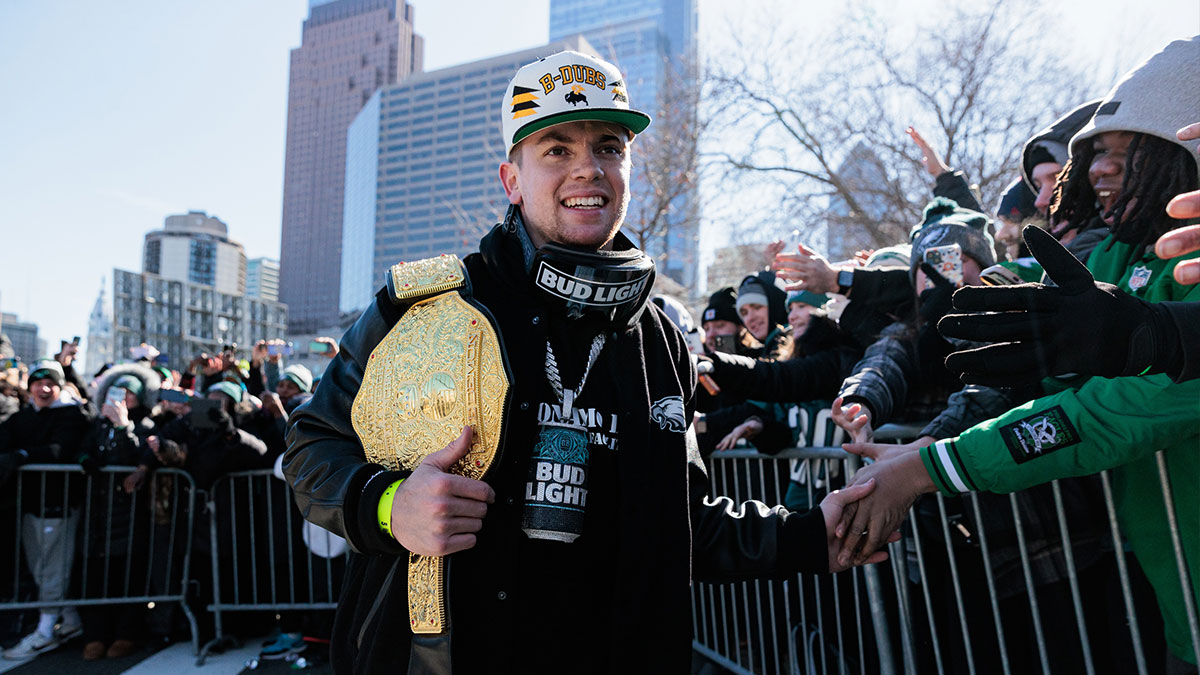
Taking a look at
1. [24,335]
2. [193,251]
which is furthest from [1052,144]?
[24,335]

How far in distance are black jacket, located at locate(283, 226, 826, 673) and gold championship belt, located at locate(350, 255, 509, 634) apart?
1.6 inches

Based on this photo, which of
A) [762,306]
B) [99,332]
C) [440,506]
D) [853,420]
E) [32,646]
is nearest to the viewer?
[440,506]

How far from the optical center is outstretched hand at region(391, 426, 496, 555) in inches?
60.9

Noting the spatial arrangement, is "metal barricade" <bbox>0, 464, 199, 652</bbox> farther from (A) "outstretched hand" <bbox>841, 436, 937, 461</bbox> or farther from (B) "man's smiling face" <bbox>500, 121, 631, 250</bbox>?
(A) "outstretched hand" <bbox>841, 436, 937, 461</bbox>

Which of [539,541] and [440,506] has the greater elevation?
[440,506]

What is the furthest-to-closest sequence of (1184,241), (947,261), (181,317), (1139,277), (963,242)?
(181,317) < (963,242) < (947,261) < (1139,277) < (1184,241)

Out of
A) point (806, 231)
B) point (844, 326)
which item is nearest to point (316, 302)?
point (806, 231)

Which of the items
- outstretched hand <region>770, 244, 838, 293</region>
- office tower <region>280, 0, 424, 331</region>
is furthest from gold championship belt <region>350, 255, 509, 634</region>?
office tower <region>280, 0, 424, 331</region>

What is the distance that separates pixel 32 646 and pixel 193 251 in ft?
399

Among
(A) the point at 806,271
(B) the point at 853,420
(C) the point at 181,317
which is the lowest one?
(B) the point at 853,420

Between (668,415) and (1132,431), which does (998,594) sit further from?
(668,415)

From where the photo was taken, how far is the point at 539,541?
1.79m

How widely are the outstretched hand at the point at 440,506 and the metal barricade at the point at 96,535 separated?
192 inches

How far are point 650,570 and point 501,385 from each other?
58 centimetres
